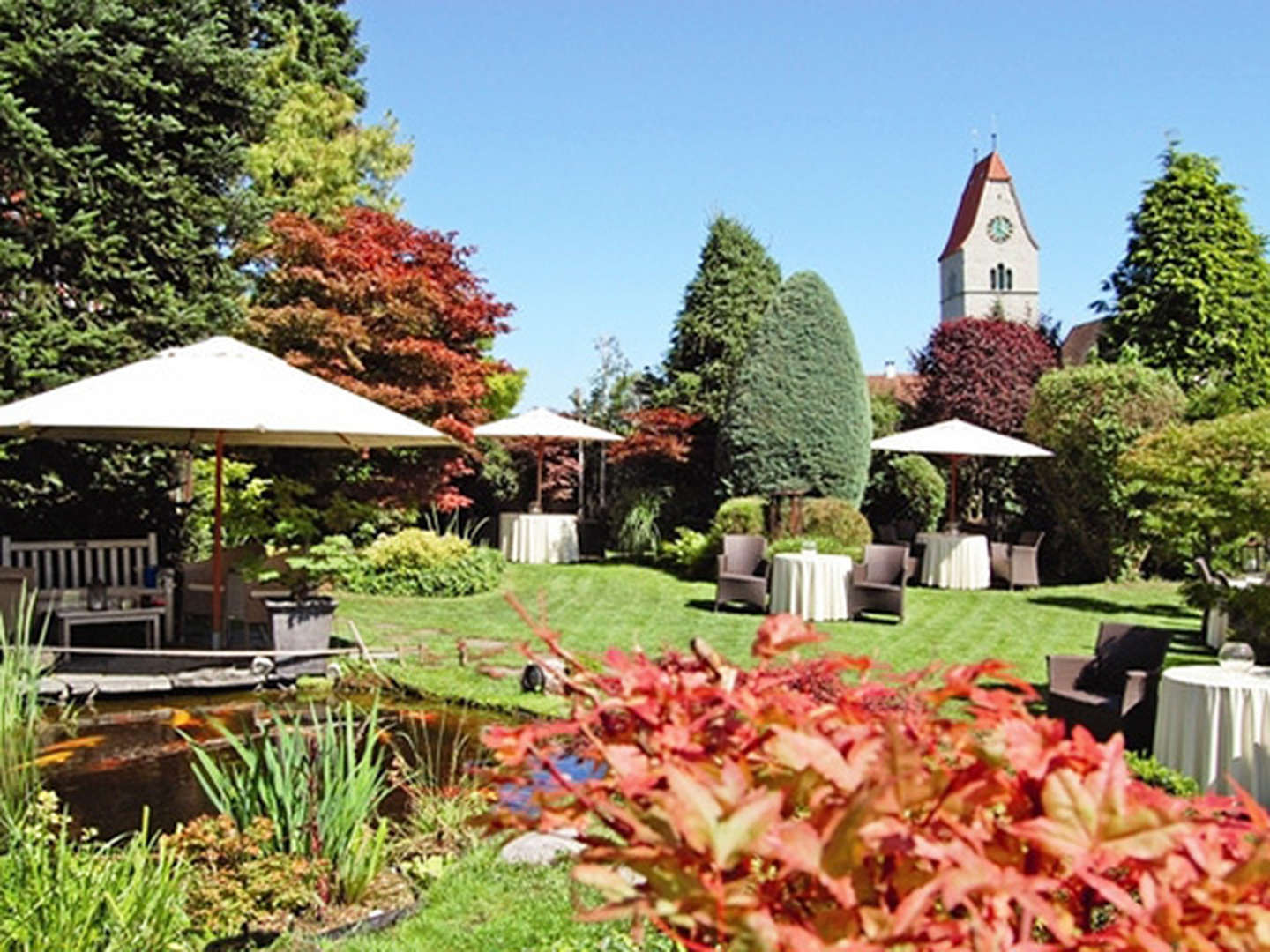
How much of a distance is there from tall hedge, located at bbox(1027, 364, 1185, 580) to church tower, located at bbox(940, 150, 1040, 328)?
5026 cm

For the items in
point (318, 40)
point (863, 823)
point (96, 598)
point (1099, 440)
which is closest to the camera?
point (863, 823)

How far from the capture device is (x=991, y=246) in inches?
2574

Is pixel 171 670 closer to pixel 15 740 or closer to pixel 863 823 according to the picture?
pixel 15 740

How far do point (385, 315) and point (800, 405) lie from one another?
20.1 ft

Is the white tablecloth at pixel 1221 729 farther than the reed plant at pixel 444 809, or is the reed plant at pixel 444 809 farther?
the white tablecloth at pixel 1221 729

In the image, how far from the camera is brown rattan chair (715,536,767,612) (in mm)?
12734

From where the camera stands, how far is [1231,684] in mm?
5680

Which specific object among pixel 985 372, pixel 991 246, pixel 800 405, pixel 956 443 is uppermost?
pixel 991 246

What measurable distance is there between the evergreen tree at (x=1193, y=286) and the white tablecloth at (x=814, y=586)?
346 inches

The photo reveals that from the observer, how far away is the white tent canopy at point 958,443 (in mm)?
15375

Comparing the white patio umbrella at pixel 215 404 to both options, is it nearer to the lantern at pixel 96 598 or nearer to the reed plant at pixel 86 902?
the lantern at pixel 96 598

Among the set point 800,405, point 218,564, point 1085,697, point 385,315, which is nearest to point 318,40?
point 385,315

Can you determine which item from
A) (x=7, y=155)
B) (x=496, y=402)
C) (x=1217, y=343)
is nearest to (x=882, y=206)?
(x=1217, y=343)

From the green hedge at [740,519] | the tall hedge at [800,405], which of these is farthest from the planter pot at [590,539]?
the green hedge at [740,519]
